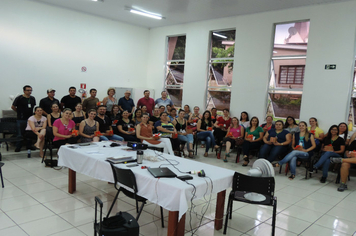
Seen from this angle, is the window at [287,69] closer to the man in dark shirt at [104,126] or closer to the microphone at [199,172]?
the man in dark shirt at [104,126]

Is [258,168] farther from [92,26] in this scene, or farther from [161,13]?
[92,26]

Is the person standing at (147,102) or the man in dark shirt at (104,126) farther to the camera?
the person standing at (147,102)

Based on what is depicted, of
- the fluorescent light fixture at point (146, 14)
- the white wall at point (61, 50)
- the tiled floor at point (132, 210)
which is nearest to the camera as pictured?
the tiled floor at point (132, 210)

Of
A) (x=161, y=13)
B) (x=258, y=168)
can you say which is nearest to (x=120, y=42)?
(x=161, y=13)

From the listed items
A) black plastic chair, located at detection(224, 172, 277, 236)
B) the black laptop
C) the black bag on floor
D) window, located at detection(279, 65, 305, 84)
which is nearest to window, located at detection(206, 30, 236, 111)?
window, located at detection(279, 65, 305, 84)

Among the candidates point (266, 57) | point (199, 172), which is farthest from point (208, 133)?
point (199, 172)

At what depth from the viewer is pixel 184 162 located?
360 cm

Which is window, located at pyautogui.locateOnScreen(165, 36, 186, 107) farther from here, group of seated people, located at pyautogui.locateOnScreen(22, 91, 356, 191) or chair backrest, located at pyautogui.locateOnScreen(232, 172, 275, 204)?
chair backrest, located at pyautogui.locateOnScreen(232, 172, 275, 204)

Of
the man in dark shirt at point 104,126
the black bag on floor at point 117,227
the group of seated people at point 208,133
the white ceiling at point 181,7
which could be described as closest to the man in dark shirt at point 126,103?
the group of seated people at point 208,133

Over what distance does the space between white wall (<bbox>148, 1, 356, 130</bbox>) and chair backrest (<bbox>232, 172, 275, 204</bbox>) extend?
4.45m

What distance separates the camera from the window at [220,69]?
27.9 feet

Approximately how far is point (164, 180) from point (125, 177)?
0.49 meters

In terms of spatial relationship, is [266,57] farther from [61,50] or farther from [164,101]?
[61,50]

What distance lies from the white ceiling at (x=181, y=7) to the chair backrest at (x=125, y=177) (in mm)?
5413
